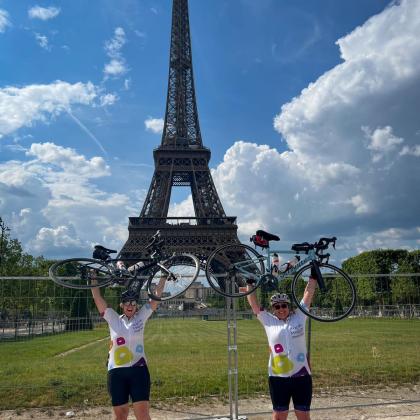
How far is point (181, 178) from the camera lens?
59875 mm

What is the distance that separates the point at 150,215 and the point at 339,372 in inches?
1770

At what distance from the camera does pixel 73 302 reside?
815 centimetres

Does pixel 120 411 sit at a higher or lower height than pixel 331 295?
lower

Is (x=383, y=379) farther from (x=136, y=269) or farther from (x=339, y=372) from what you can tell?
(x=136, y=269)

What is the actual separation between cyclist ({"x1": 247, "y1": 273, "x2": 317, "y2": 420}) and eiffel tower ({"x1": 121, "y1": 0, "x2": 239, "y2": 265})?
3991cm

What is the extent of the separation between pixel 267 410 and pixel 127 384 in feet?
12.4

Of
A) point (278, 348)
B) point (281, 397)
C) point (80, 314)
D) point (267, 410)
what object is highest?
point (80, 314)

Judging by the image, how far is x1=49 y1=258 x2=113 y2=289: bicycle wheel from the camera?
6.07 metres

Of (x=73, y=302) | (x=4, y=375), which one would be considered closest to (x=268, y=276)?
(x=73, y=302)

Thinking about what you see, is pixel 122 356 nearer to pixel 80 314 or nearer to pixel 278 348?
pixel 278 348

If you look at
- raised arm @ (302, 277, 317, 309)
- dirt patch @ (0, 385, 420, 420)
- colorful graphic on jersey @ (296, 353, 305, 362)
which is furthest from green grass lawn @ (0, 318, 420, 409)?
colorful graphic on jersey @ (296, 353, 305, 362)

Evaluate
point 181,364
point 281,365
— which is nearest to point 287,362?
point 281,365

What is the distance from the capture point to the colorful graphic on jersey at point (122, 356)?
5008 mm

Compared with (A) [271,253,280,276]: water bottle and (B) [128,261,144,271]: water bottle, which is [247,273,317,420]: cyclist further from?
(B) [128,261,144,271]: water bottle
